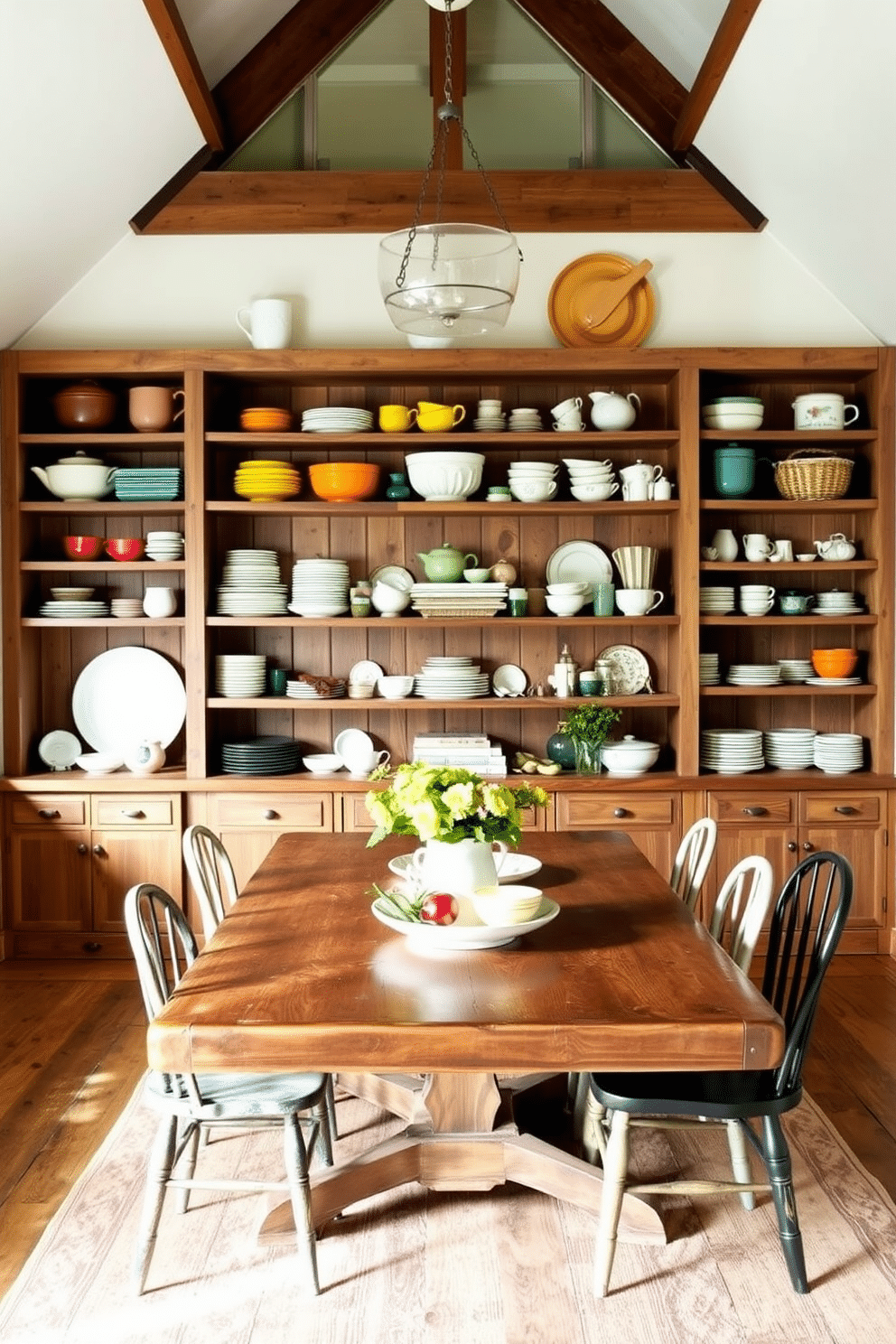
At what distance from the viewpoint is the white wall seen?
4.92 m

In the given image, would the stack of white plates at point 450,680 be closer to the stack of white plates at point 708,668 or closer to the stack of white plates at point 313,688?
the stack of white plates at point 313,688

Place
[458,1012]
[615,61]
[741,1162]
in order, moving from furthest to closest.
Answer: [615,61]
[741,1162]
[458,1012]

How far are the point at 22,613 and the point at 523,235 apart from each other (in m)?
2.52

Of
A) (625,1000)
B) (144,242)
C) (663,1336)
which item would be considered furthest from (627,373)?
(663,1336)

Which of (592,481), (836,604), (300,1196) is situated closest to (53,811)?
(592,481)

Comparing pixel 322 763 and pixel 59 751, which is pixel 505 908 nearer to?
pixel 322 763

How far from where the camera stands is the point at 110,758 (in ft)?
15.8

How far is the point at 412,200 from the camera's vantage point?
488 cm

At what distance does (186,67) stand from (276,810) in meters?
2.68

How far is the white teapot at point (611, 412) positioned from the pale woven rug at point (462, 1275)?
283 cm

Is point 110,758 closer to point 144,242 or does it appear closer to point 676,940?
point 144,242

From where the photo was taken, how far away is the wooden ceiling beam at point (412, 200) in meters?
4.86

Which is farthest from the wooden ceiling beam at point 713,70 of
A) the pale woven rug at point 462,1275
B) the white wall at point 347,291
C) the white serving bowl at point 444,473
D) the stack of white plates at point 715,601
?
the pale woven rug at point 462,1275

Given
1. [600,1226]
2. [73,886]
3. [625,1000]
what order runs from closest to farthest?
1. [625,1000]
2. [600,1226]
3. [73,886]
